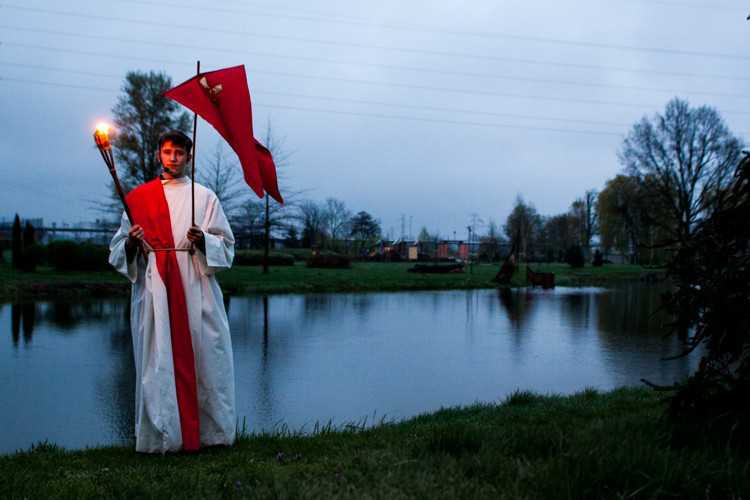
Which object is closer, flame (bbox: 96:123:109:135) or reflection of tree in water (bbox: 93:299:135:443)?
flame (bbox: 96:123:109:135)

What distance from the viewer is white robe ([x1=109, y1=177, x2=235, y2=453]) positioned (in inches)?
170

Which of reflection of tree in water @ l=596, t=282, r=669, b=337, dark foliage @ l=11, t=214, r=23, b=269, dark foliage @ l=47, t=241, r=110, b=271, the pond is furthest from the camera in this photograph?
dark foliage @ l=11, t=214, r=23, b=269

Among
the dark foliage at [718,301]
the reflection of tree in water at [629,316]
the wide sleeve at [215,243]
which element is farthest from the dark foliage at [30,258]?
the dark foliage at [718,301]

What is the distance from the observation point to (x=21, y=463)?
4.02 meters


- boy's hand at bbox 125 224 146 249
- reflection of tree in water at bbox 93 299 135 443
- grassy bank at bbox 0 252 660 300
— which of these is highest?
boy's hand at bbox 125 224 146 249

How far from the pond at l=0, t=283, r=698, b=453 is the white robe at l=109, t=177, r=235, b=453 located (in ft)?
3.47

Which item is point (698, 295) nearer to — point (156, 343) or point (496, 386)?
point (156, 343)

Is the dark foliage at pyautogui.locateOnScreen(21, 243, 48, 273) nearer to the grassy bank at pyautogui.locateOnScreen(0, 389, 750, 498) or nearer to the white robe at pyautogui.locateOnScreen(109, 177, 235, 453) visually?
the white robe at pyautogui.locateOnScreen(109, 177, 235, 453)

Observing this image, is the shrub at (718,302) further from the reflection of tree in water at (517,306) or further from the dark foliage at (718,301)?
the reflection of tree in water at (517,306)

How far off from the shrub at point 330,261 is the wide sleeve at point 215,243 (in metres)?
34.9

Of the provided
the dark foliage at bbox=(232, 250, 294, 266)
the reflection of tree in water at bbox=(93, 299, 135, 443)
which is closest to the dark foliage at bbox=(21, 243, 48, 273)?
the reflection of tree in water at bbox=(93, 299, 135, 443)

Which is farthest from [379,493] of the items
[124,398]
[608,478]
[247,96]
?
[124,398]

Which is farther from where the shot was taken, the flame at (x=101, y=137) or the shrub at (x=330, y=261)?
the shrub at (x=330, y=261)

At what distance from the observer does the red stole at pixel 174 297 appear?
434 cm
